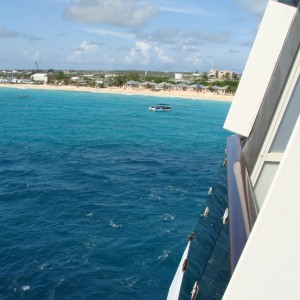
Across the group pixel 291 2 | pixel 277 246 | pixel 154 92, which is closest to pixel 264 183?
pixel 291 2

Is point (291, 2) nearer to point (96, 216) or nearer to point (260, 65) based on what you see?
point (260, 65)

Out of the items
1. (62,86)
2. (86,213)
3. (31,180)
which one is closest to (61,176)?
(31,180)

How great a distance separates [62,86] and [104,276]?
145m

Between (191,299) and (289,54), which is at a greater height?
(289,54)

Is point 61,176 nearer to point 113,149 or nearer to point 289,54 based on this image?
point 113,149

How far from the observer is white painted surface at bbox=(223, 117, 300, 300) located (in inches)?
45.2

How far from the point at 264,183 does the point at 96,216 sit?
1370 cm

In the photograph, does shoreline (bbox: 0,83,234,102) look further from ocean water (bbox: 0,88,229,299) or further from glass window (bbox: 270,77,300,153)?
glass window (bbox: 270,77,300,153)

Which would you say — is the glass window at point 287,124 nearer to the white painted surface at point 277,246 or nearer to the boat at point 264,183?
the boat at point 264,183

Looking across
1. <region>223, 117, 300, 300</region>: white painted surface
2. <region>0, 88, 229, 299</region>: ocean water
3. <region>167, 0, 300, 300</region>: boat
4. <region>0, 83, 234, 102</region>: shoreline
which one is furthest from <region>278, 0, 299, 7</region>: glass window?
<region>0, 83, 234, 102</region>: shoreline

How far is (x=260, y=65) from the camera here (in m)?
4.15

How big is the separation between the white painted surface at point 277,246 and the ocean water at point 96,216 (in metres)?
10.00

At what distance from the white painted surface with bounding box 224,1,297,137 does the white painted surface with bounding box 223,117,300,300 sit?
9.54 ft

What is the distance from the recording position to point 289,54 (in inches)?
136
